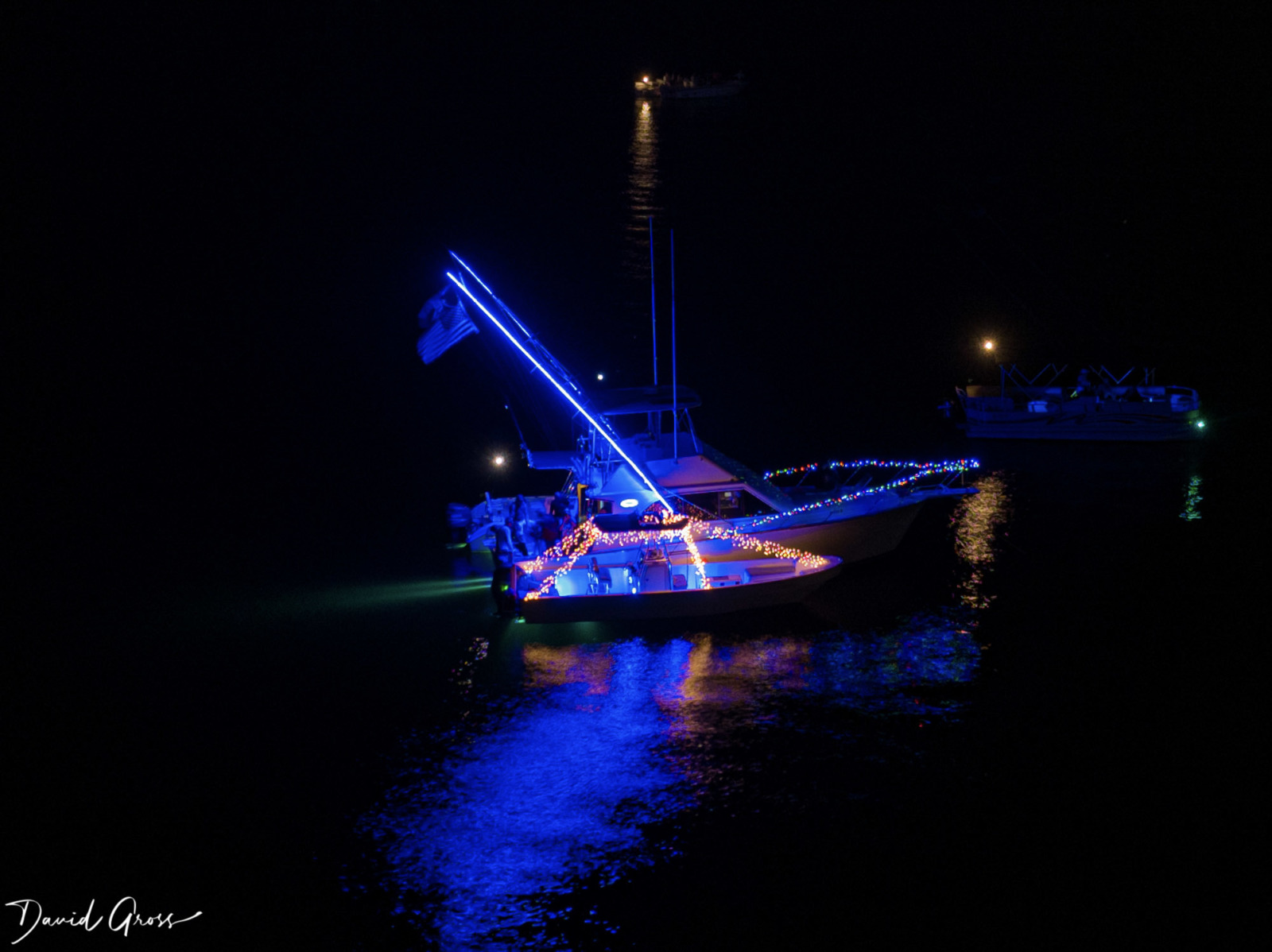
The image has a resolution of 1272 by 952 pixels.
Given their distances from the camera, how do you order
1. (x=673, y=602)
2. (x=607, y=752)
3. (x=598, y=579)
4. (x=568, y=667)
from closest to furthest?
(x=607, y=752) → (x=568, y=667) → (x=673, y=602) → (x=598, y=579)

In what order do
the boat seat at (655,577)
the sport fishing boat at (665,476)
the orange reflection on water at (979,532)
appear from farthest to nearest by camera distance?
the orange reflection on water at (979,532) < the sport fishing boat at (665,476) < the boat seat at (655,577)

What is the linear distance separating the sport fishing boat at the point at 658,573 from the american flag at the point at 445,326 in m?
5.87

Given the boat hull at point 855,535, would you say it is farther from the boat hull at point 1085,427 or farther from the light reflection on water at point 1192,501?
the boat hull at point 1085,427

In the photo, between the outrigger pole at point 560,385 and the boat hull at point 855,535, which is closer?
the outrigger pole at point 560,385

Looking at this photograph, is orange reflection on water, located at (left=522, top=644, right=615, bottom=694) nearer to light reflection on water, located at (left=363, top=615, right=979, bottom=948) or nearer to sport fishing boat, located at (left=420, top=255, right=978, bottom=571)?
light reflection on water, located at (left=363, top=615, right=979, bottom=948)

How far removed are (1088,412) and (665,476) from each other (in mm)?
18499

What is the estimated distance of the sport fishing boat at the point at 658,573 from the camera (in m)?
20.3

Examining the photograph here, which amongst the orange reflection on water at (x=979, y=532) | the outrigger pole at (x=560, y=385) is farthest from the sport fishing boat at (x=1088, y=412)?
the outrigger pole at (x=560, y=385)

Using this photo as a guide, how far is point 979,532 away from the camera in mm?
26328

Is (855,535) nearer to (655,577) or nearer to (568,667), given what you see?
(655,577)

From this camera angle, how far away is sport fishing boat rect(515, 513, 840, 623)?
66.6 feet

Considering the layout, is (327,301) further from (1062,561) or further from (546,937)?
(546,937)

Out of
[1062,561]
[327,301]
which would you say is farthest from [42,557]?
[327,301]

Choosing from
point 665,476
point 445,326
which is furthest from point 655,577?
point 445,326
